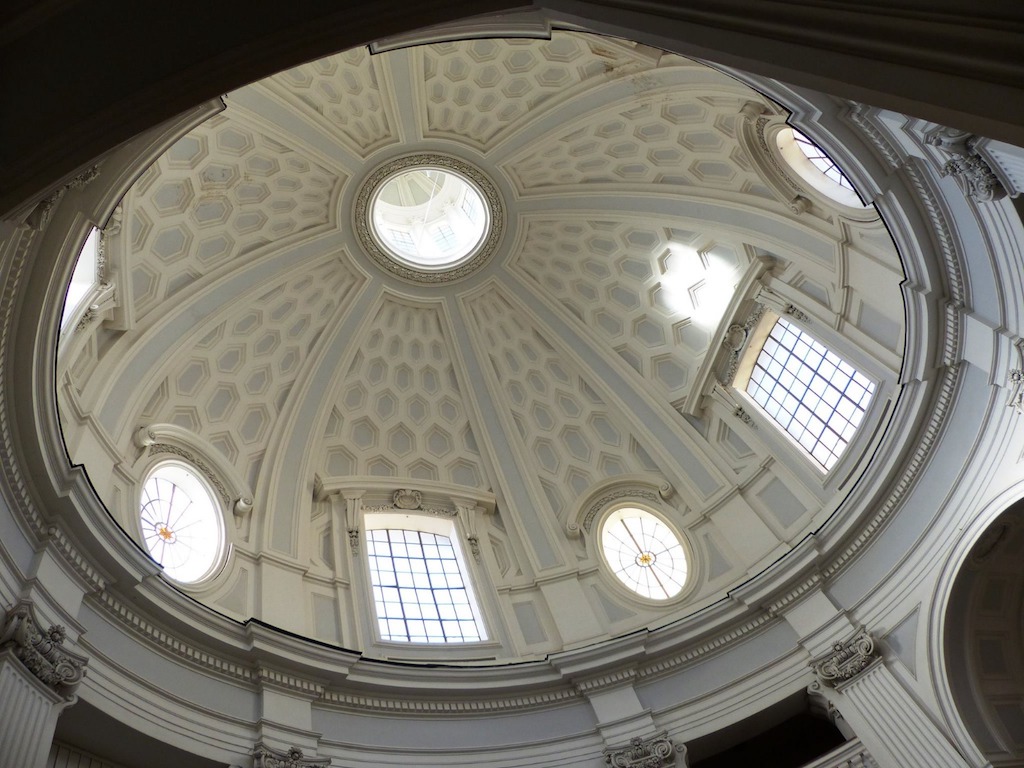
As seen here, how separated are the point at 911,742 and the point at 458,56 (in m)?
13.9

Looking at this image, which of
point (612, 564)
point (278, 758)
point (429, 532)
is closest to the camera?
point (278, 758)

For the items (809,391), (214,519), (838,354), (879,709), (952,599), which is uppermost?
(214,519)

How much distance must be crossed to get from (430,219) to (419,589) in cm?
958

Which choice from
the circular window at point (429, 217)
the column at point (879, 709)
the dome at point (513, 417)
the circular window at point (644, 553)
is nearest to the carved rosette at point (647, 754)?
the dome at point (513, 417)

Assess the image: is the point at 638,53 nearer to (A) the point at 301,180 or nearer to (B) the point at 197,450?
(A) the point at 301,180

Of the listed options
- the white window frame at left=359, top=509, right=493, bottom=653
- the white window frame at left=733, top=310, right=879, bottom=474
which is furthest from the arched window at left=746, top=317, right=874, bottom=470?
the white window frame at left=359, top=509, right=493, bottom=653

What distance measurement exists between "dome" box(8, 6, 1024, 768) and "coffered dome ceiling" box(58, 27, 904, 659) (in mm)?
75

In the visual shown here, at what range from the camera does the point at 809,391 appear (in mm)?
16812

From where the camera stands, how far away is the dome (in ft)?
37.3

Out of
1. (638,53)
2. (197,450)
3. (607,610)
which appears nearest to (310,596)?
(197,450)

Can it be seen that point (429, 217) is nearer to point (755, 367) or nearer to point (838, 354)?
A: point (755, 367)

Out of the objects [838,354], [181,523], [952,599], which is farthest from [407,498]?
[952,599]

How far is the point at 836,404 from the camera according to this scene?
16250 millimetres

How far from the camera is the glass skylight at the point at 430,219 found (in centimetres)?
2078
